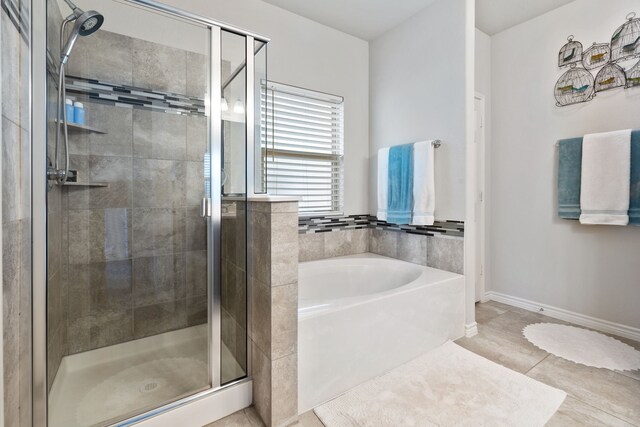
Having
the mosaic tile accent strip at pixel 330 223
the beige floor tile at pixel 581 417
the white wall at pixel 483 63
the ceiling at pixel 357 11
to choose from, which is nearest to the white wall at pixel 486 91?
the white wall at pixel 483 63

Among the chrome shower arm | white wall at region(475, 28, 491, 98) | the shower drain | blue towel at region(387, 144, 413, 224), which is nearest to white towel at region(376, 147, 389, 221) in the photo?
blue towel at region(387, 144, 413, 224)

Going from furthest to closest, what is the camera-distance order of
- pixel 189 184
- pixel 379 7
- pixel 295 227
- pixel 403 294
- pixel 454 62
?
1. pixel 379 7
2. pixel 454 62
3. pixel 403 294
4. pixel 189 184
5. pixel 295 227

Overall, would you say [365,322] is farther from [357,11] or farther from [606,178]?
[357,11]

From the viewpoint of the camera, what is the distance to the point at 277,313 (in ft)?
4.39

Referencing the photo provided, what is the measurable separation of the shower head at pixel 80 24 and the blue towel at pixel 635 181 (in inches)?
133

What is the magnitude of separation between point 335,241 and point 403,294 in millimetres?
1106

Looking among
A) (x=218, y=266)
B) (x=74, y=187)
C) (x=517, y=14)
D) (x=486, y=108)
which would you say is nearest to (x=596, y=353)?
(x=486, y=108)

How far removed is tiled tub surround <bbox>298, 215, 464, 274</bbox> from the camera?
7.50 ft

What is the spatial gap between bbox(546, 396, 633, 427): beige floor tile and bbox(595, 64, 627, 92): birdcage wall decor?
222 centimetres

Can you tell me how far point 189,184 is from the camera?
5.49 feet

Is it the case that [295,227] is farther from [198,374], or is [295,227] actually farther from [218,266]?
[198,374]

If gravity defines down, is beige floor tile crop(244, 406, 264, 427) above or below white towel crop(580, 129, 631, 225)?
below

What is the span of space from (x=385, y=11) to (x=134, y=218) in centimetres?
255

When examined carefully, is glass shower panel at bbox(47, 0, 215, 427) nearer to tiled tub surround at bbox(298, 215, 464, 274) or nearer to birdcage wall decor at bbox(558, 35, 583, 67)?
tiled tub surround at bbox(298, 215, 464, 274)
